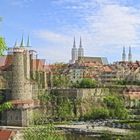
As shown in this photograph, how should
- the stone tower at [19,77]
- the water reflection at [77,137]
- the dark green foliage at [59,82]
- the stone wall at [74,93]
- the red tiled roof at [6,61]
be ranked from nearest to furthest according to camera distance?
the water reflection at [77,137] → the stone tower at [19,77] → the stone wall at [74,93] → the red tiled roof at [6,61] → the dark green foliage at [59,82]

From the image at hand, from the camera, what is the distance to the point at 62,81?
72.8m

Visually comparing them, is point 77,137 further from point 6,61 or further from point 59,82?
point 59,82

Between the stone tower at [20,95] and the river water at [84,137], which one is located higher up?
the stone tower at [20,95]

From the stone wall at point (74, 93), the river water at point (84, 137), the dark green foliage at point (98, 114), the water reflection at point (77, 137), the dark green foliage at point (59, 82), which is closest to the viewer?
the river water at point (84, 137)

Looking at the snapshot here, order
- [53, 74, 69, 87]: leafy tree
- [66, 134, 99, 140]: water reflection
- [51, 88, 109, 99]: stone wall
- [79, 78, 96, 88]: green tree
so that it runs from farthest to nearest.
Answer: [53, 74, 69, 87]: leafy tree < [79, 78, 96, 88]: green tree < [51, 88, 109, 99]: stone wall < [66, 134, 99, 140]: water reflection

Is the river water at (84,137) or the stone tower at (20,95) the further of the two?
the stone tower at (20,95)

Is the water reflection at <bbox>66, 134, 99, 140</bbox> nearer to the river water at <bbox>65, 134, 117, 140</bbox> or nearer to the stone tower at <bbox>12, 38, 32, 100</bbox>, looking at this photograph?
the river water at <bbox>65, 134, 117, 140</bbox>

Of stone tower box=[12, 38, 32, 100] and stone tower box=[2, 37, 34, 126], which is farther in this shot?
stone tower box=[12, 38, 32, 100]

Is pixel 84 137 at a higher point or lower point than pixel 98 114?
lower

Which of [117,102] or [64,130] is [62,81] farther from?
[64,130]

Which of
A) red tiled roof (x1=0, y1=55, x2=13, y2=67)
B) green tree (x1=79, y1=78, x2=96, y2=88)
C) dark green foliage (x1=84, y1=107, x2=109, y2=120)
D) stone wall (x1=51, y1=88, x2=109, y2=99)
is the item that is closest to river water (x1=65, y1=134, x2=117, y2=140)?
dark green foliage (x1=84, y1=107, x2=109, y2=120)

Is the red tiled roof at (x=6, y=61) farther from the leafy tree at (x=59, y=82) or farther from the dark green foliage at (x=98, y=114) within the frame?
the dark green foliage at (x=98, y=114)

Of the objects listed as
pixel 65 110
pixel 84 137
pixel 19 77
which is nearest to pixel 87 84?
pixel 65 110

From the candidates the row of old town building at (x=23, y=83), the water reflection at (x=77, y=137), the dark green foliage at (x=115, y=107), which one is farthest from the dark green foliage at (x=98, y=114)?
the water reflection at (x=77, y=137)
